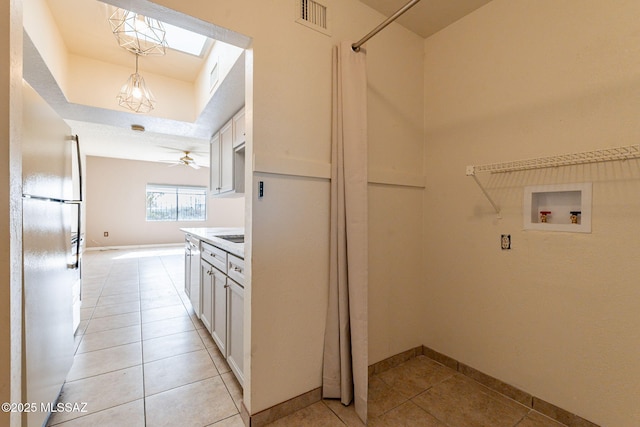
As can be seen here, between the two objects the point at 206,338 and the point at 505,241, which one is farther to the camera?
the point at 206,338

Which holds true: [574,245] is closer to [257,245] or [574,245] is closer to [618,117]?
[618,117]

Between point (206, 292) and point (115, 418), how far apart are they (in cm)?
102

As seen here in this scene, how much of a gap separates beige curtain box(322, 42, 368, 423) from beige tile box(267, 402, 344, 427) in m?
0.10

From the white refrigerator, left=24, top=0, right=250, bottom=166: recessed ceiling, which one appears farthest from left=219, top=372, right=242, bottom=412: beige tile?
left=24, top=0, right=250, bottom=166: recessed ceiling

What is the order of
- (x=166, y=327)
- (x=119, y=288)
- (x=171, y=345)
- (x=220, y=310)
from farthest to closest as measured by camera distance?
(x=119, y=288), (x=166, y=327), (x=171, y=345), (x=220, y=310)

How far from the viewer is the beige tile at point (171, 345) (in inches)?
86.0

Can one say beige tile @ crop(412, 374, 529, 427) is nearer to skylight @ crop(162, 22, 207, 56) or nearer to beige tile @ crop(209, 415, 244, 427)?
beige tile @ crop(209, 415, 244, 427)

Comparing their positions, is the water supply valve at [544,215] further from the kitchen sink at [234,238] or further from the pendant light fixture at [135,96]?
the pendant light fixture at [135,96]

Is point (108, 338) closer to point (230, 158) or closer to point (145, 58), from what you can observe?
point (230, 158)

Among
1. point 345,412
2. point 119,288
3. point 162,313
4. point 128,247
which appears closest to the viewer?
point 345,412

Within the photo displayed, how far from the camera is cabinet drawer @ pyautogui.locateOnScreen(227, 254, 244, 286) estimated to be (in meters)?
1.62

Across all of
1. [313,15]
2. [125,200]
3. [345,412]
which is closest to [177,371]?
[345,412]

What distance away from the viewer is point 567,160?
1411mm

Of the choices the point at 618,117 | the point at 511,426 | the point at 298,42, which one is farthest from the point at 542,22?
the point at 511,426
